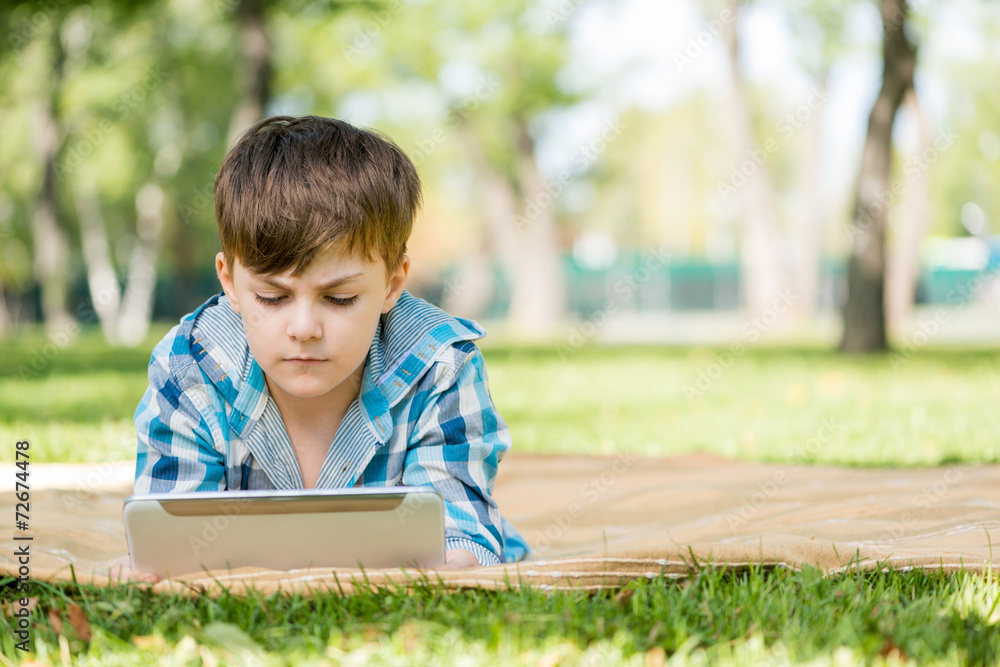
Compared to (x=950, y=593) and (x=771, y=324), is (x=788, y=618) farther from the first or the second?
(x=771, y=324)

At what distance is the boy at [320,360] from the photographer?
1969mm

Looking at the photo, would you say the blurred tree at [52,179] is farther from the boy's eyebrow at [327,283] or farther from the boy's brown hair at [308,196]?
the boy's eyebrow at [327,283]

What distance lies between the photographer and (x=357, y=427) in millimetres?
2209

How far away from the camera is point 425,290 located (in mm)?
31000

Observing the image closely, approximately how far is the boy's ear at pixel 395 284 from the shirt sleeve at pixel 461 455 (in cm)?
20

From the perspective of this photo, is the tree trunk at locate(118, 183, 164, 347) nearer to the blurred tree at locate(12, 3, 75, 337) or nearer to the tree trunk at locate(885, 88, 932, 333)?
the blurred tree at locate(12, 3, 75, 337)

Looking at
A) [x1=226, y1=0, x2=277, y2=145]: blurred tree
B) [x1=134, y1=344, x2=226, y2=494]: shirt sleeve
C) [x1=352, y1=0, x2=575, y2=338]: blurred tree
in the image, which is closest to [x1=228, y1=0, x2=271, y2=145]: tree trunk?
[x1=226, y1=0, x2=277, y2=145]: blurred tree

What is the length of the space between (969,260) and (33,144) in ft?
123

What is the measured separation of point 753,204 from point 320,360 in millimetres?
15350

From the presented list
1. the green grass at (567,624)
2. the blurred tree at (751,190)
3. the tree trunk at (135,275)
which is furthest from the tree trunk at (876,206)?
the tree trunk at (135,275)

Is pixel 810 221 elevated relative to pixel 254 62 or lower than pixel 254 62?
lower

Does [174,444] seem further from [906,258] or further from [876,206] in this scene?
[906,258]

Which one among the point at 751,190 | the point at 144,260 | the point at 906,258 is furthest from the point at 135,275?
the point at 906,258

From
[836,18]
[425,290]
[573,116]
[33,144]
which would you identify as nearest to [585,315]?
[425,290]
